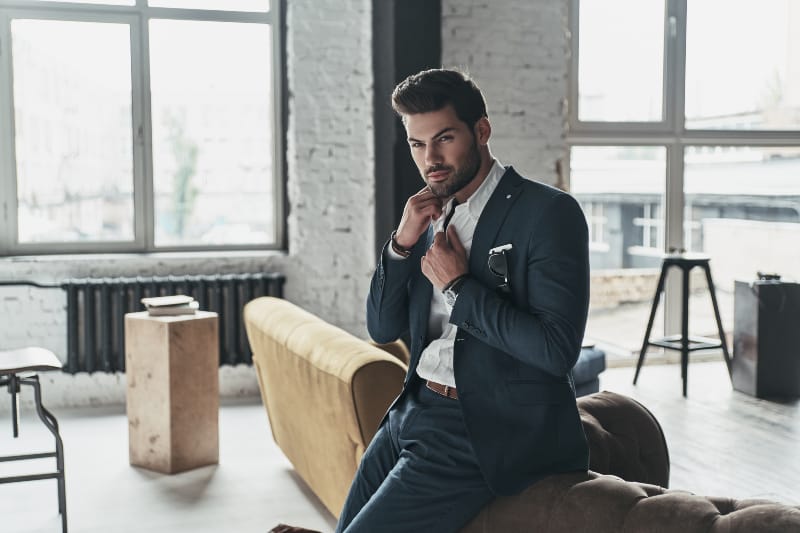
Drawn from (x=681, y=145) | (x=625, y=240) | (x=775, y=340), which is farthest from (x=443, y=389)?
(x=681, y=145)

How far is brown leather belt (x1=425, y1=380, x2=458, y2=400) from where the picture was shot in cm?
177

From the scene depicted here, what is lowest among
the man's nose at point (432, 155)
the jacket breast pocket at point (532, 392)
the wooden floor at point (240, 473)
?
the wooden floor at point (240, 473)

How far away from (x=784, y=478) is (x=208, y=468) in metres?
2.68

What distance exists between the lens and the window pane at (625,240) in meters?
6.98

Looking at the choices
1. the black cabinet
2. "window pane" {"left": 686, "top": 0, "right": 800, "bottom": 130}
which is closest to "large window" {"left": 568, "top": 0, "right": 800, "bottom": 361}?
"window pane" {"left": 686, "top": 0, "right": 800, "bottom": 130}

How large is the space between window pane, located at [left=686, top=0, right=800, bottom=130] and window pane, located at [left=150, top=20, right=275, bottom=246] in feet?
11.1

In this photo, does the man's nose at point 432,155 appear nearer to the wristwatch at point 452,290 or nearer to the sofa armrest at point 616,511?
the wristwatch at point 452,290

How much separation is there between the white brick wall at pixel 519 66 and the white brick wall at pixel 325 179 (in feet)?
2.39

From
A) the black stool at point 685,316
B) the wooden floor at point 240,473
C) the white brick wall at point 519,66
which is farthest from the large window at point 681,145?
the wooden floor at point 240,473

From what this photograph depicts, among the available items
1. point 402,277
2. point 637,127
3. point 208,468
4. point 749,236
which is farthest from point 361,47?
point 402,277

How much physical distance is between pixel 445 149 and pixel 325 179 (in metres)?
4.29

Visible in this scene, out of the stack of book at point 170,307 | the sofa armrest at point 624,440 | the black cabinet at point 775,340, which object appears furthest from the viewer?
the black cabinet at point 775,340

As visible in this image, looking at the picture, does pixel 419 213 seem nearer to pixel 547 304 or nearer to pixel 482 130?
pixel 482 130

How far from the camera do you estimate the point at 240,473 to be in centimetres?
424
